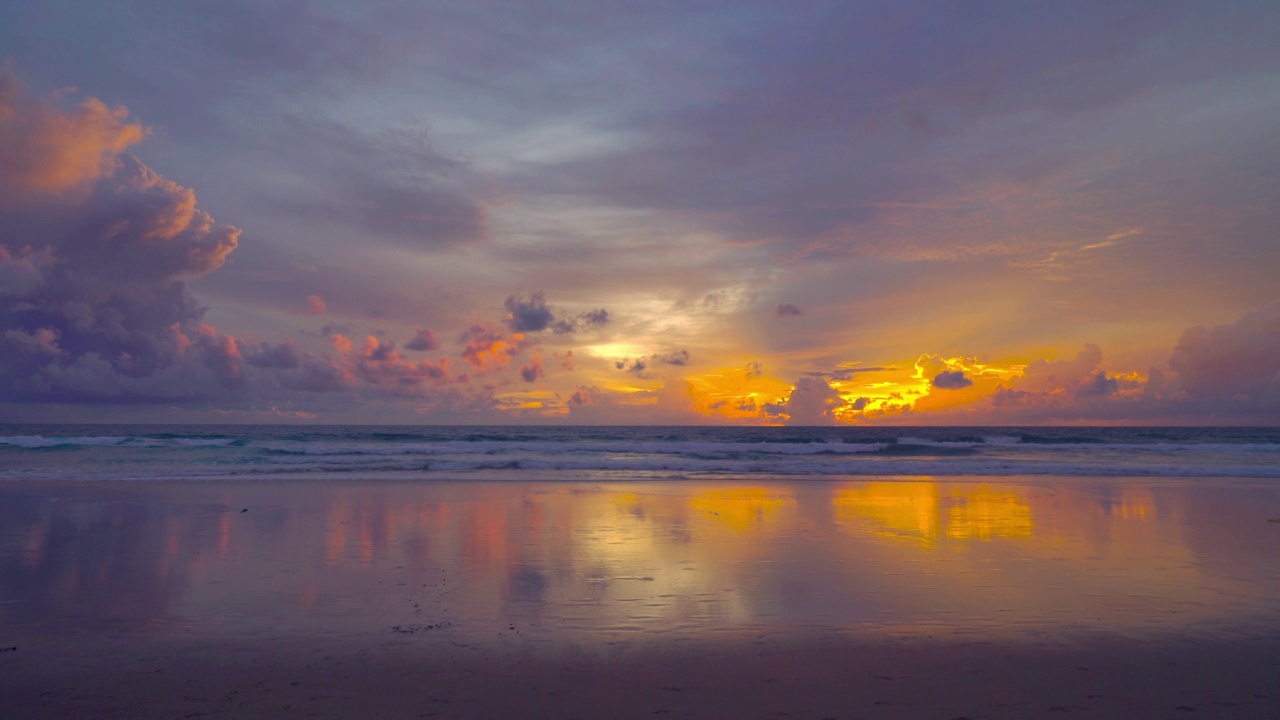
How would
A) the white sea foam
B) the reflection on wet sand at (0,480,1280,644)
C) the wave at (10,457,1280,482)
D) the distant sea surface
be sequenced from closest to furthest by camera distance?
the reflection on wet sand at (0,480,1280,644) < the wave at (10,457,1280,482) < the distant sea surface < the white sea foam

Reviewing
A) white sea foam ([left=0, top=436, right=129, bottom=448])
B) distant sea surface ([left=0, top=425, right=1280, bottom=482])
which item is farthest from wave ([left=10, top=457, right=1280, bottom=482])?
white sea foam ([left=0, top=436, right=129, bottom=448])

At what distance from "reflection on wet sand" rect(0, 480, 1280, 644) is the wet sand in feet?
0.17

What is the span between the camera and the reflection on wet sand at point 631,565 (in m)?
6.99

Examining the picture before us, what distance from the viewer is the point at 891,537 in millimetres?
11523

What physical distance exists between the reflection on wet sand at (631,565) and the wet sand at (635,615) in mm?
51

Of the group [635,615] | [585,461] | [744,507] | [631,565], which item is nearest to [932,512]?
[744,507]

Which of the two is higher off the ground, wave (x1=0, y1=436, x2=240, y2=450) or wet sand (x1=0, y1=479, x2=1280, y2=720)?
wave (x1=0, y1=436, x2=240, y2=450)

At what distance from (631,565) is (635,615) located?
2.24 meters

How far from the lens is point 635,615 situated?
23.0 ft

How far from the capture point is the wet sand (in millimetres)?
5129

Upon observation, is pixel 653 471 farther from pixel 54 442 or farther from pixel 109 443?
pixel 54 442

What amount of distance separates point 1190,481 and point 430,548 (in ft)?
78.1

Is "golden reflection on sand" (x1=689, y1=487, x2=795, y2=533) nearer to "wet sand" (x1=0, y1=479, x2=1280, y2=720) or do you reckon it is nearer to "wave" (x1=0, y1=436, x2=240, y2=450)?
"wet sand" (x1=0, y1=479, x2=1280, y2=720)

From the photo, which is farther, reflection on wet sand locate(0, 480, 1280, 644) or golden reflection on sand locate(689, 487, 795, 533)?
golden reflection on sand locate(689, 487, 795, 533)
